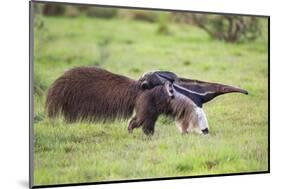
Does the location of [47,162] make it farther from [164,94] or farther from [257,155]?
[257,155]

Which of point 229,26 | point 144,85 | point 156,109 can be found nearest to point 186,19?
point 229,26

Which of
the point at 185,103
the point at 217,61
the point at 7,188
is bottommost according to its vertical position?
the point at 7,188

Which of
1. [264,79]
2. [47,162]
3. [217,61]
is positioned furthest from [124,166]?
[264,79]

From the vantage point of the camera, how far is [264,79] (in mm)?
3820

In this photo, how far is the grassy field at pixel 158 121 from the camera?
3.28m

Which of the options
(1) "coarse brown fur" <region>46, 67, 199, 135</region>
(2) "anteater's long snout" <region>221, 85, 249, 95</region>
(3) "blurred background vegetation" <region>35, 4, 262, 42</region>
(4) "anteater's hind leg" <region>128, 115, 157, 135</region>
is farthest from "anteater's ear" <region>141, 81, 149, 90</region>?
(2) "anteater's long snout" <region>221, 85, 249, 95</region>

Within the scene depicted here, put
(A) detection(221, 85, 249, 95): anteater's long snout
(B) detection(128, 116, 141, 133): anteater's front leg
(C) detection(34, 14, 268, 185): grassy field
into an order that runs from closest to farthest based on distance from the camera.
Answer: (C) detection(34, 14, 268, 185): grassy field < (B) detection(128, 116, 141, 133): anteater's front leg < (A) detection(221, 85, 249, 95): anteater's long snout

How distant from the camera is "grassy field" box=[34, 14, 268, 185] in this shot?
3275 millimetres

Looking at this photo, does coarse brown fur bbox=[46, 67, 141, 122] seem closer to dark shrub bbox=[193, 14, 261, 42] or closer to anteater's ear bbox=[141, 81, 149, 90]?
anteater's ear bbox=[141, 81, 149, 90]

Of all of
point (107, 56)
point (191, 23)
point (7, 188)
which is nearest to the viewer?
point (7, 188)

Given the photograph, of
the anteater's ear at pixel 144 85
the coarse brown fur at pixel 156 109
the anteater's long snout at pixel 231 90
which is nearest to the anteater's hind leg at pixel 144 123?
the coarse brown fur at pixel 156 109

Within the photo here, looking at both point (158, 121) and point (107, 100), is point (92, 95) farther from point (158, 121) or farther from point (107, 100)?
point (158, 121)

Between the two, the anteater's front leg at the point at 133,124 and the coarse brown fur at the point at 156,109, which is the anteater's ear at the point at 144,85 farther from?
the anteater's front leg at the point at 133,124

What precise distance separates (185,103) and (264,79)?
26.2 inches
